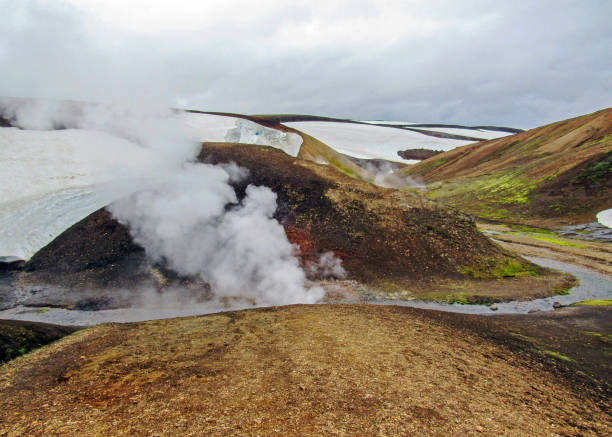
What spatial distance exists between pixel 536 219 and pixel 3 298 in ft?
163

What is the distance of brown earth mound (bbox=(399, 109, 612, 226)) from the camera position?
40.5 metres

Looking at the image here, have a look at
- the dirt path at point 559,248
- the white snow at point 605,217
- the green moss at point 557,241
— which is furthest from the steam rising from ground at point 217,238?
the white snow at point 605,217

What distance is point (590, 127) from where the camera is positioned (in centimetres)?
6216

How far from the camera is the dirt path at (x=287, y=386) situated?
5.89 metres

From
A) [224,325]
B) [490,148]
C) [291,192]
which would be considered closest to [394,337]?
[224,325]

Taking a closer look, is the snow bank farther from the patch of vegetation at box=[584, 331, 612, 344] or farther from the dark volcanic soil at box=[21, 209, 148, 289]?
the patch of vegetation at box=[584, 331, 612, 344]

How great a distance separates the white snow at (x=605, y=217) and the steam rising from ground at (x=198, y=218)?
34154 mm

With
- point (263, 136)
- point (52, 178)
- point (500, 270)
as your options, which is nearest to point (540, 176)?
point (500, 270)

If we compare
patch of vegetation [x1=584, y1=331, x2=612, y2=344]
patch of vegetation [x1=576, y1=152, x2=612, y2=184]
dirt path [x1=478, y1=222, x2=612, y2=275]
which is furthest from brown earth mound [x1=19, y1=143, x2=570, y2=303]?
patch of vegetation [x1=576, y1=152, x2=612, y2=184]

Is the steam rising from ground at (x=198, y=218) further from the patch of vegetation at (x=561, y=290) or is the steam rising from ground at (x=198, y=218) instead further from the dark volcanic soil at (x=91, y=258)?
the patch of vegetation at (x=561, y=290)

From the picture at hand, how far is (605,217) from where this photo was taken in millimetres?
34625

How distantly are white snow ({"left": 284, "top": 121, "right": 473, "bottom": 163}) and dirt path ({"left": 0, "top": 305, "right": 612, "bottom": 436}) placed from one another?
80994 millimetres

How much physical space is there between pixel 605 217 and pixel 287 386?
42108mm

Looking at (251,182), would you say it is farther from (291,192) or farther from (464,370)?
(464,370)
